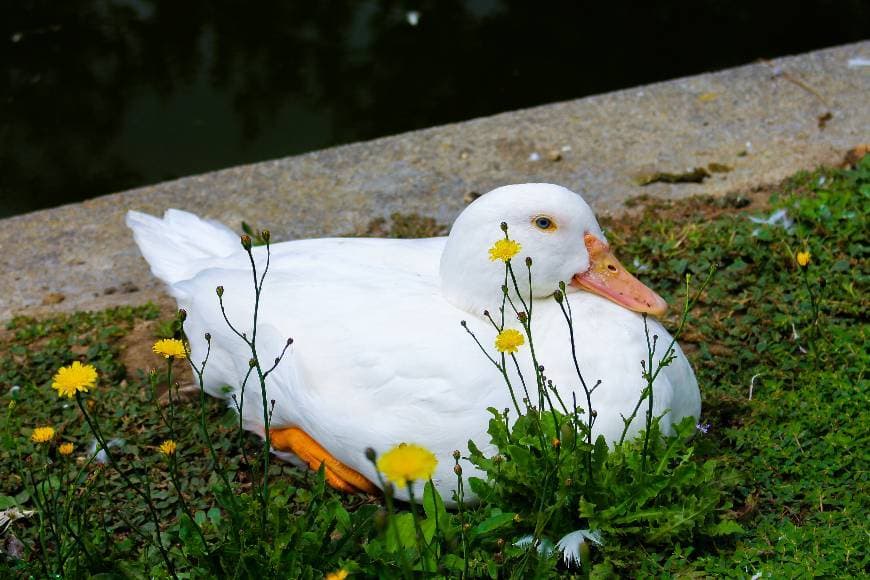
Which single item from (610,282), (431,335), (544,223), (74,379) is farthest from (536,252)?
(74,379)

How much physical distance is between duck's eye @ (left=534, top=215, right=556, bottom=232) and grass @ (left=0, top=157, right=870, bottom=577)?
777 millimetres

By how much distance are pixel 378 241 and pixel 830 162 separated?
2.44 meters

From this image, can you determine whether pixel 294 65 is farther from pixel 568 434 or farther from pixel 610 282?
pixel 568 434

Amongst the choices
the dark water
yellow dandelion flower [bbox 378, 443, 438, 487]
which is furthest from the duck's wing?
the dark water

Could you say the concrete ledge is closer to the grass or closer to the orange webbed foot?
the grass

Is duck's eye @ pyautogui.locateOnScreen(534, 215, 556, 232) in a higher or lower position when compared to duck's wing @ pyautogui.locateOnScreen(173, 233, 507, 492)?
higher

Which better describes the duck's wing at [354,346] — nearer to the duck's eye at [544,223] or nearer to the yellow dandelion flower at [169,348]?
the duck's eye at [544,223]

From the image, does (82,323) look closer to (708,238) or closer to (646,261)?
(646,261)

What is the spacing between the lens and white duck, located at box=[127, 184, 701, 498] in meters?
3.00

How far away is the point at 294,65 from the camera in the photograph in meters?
7.59

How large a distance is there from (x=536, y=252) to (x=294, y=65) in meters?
4.86

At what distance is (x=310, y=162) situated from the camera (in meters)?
5.28

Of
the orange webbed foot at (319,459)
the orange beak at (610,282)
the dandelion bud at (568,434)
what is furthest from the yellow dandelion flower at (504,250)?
the orange webbed foot at (319,459)

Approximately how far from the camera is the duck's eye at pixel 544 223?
314cm
